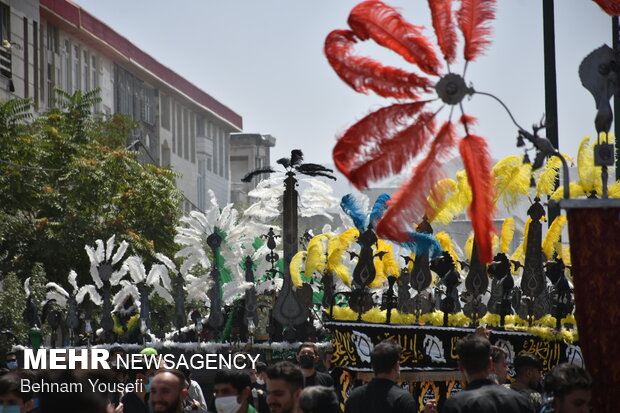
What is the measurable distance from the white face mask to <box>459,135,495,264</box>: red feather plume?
79.3 inches

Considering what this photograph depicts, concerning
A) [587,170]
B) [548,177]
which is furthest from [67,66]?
[587,170]

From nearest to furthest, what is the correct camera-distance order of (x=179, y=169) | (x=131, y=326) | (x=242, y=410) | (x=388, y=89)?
(x=388, y=89), (x=242, y=410), (x=131, y=326), (x=179, y=169)

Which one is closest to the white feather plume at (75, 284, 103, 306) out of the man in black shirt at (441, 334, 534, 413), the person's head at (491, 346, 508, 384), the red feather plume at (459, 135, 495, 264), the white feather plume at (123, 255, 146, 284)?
the white feather plume at (123, 255, 146, 284)

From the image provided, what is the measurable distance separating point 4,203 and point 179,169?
51.0 m

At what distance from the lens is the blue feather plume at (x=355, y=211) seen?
50.0 feet

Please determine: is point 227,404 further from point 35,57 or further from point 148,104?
point 148,104

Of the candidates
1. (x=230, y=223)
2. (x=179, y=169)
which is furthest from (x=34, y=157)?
(x=179, y=169)

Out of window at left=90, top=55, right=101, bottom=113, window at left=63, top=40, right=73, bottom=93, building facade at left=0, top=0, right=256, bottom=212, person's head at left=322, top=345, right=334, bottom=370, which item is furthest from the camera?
window at left=90, top=55, right=101, bottom=113

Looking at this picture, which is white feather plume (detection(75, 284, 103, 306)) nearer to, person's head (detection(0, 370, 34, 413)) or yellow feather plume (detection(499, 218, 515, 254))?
yellow feather plume (detection(499, 218, 515, 254))

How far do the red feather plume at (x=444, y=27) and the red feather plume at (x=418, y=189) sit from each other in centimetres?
43

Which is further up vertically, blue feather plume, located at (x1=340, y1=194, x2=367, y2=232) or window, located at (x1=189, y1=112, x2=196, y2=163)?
window, located at (x1=189, y1=112, x2=196, y2=163)

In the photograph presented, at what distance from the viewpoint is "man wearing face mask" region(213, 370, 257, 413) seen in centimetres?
941

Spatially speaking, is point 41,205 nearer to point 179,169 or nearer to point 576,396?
point 576,396

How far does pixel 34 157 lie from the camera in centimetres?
3441
